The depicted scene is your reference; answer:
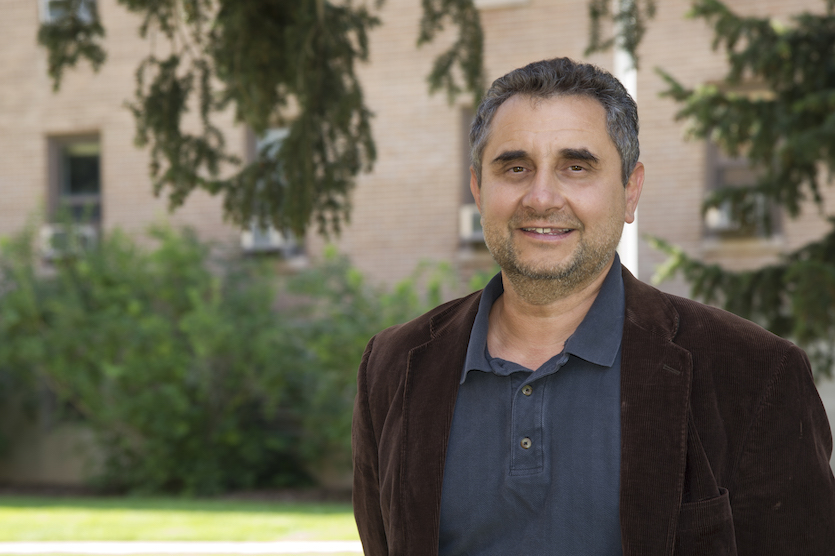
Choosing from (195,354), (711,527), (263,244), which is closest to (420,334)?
(711,527)

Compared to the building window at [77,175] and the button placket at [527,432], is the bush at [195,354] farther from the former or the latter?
the button placket at [527,432]

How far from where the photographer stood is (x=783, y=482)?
195cm

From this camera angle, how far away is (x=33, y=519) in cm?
953

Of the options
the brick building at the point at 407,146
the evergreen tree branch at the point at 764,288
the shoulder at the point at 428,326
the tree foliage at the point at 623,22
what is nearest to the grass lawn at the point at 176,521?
the brick building at the point at 407,146

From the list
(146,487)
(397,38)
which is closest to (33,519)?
(146,487)

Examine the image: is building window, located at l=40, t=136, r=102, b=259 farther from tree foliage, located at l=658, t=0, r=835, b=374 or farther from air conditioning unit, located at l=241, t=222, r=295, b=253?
tree foliage, located at l=658, t=0, r=835, b=374

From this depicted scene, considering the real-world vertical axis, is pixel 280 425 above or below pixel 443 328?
below

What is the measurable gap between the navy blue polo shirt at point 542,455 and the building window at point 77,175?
1332 cm

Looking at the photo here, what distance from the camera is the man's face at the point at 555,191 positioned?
2227 mm

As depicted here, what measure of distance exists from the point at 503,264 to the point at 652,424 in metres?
0.54

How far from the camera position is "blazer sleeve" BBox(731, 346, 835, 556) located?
195cm

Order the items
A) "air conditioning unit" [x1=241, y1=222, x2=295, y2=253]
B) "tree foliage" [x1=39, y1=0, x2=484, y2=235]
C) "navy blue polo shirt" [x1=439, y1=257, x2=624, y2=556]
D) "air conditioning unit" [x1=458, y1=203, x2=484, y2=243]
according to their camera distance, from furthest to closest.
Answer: "air conditioning unit" [x1=241, y1=222, x2=295, y2=253], "air conditioning unit" [x1=458, y1=203, x2=484, y2=243], "tree foliage" [x1=39, y1=0, x2=484, y2=235], "navy blue polo shirt" [x1=439, y1=257, x2=624, y2=556]

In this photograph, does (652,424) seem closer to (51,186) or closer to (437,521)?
(437,521)

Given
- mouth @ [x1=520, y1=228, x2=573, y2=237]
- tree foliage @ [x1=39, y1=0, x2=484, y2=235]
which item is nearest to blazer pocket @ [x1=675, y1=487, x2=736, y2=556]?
mouth @ [x1=520, y1=228, x2=573, y2=237]
